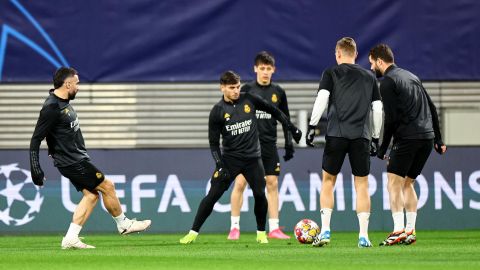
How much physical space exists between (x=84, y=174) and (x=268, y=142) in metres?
3.10

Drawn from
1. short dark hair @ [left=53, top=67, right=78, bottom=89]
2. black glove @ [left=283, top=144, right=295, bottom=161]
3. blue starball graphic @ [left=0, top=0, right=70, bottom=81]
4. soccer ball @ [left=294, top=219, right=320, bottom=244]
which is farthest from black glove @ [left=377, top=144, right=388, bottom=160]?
blue starball graphic @ [left=0, top=0, right=70, bottom=81]

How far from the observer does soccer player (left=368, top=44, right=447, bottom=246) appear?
42.0 feet

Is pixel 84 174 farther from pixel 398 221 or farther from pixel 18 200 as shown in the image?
pixel 18 200

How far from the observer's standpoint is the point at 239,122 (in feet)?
45.9

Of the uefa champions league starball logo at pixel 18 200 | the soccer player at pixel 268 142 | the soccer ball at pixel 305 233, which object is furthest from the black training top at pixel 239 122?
the uefa champions league starball logo at pixel 18 200

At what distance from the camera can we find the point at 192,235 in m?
13.9

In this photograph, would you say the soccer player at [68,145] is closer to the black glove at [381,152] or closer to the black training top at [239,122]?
the black training top at [239,122]

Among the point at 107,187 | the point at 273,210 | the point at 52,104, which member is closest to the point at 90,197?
the point at 107,187

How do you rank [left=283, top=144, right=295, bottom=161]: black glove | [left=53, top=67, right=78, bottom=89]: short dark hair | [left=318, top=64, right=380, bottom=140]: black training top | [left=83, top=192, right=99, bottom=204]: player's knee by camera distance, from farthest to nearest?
[left=283, top=144, right=295, bottom=161]: black glove < [left=83, top=192, right=99, bottom=204]: player's knee < [left=53, top=67, right=78, bottom=89]: short dark hair < [left=318, top=64, right=380, bottom=140]: black training top

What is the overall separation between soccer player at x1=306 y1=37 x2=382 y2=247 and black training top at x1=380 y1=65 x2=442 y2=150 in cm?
61

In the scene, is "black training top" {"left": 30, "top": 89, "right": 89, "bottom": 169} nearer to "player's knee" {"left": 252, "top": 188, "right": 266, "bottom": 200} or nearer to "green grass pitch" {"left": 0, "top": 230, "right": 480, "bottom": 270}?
"green grass pitch" {"left": 0, "top": 230, "right": 480, "bottom": 270}

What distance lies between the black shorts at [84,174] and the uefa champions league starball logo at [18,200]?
13.4ft

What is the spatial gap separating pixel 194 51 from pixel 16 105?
9.87ft

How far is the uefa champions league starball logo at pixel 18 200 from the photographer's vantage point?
17.0 metres
